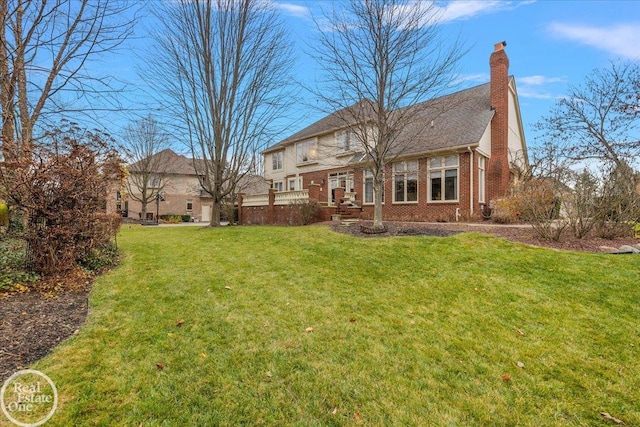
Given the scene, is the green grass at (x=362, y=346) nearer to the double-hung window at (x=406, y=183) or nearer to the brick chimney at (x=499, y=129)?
the double-hung window at (x=406, y=183)

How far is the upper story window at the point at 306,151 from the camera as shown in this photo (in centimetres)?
2242

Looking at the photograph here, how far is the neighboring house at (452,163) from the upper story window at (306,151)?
3.28 metres

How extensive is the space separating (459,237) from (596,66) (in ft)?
43.1

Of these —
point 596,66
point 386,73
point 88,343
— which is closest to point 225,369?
point 88,343

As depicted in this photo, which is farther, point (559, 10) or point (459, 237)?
point (559, 10)

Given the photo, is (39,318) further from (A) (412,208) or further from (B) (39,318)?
(A) (412,208)

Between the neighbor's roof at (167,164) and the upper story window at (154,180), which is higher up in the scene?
the neighbor's roof at (167,164)

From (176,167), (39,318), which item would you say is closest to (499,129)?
(39,318)

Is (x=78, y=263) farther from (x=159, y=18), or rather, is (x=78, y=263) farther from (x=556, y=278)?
(x=159, y=18)

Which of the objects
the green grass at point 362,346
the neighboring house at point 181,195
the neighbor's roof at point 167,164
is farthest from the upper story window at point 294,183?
the green grass at point 362,346

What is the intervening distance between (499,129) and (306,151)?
12.6 metres

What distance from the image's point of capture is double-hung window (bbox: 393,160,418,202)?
16125 millimetres

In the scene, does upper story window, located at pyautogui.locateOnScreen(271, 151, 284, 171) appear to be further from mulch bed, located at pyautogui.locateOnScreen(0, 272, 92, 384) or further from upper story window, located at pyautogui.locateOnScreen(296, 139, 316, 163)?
mulch bed, located at pyautogui.locateOnScreen(0, 272, 92, 384)

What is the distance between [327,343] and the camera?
3410 millimetres
